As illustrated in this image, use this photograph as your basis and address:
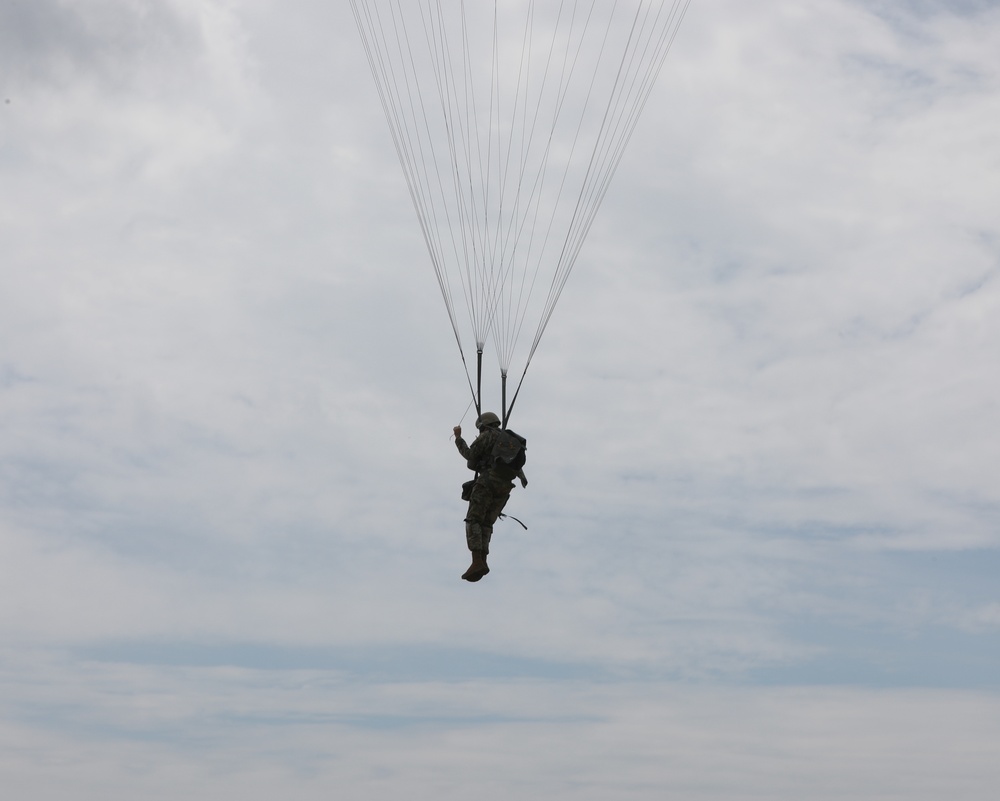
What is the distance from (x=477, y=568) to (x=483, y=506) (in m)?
1.01

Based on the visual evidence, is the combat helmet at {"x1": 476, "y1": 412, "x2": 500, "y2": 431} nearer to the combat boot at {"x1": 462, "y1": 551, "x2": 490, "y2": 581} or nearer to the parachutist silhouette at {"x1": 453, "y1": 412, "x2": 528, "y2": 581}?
the parachutist silhouette at {"x1": 453, "y1": 412, "x2": 528, "y2": 581}

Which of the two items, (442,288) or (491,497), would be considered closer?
(442,288)

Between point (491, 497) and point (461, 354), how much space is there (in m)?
2.43

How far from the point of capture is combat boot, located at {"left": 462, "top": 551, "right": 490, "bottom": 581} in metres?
25.7

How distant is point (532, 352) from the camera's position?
83.8 ft

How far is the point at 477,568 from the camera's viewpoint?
25766mm

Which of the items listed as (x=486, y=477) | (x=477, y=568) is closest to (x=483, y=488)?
(x=486, y=477)

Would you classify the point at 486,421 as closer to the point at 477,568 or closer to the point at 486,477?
the point at 486,477

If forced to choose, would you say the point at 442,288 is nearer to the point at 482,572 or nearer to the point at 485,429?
the point at 485,429

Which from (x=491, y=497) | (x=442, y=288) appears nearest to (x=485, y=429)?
(x=491, y=497)

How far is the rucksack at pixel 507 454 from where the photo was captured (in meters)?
25.5

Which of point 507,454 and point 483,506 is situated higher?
point 507,454

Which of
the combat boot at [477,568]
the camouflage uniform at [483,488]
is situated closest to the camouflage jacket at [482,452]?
the camouflage uniform at [483,488]

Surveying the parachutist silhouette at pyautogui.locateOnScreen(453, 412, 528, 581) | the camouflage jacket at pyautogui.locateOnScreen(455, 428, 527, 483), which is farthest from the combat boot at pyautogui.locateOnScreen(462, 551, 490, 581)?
the camouflage jacket at pyautogui.locateOnScreen(455, 428, 527, 483)
